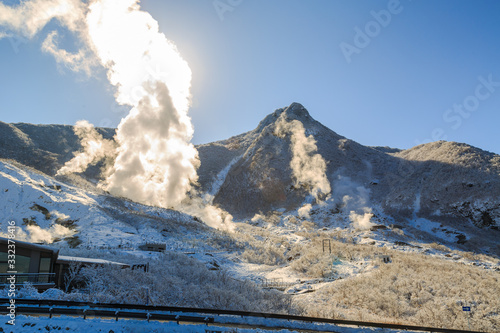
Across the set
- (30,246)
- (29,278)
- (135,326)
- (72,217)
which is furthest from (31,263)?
(72,217)

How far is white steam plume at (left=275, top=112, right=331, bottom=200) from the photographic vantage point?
75.7 meters

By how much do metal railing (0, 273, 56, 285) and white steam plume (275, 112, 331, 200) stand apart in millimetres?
61298

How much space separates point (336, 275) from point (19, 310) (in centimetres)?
2711

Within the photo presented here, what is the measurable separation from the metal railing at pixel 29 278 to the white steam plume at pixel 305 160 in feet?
201

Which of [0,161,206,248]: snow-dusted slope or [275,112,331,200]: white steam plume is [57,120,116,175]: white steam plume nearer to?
[0,161,206,248]: snow-dusted slope

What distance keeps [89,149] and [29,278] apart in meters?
100

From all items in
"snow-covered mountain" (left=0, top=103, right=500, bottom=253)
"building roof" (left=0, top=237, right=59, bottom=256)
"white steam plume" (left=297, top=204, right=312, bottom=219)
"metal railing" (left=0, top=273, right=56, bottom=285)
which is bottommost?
"metal railing" (left=0, top=273, right=56, bottom=285)

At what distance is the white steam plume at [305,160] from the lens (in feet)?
248

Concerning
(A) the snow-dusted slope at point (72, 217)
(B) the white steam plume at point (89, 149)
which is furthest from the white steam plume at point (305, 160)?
(B) the white steam plume at point (89, 149)

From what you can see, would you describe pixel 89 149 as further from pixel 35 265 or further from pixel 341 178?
pixel 35 265

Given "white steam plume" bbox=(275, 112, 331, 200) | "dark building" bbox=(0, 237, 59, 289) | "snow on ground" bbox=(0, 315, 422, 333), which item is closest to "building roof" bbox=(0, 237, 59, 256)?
"dark building" bbox=(0, 237, 59, 289)

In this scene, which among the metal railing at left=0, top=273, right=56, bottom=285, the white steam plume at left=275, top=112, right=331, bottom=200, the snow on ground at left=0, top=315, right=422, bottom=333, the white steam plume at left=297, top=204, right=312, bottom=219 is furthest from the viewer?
the white steam plume at left=275, top=112, right=331, bottom=200

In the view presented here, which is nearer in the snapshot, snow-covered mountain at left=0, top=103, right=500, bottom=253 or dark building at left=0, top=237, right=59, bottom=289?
dark building at left=0, top=237, right=59, bottom=289

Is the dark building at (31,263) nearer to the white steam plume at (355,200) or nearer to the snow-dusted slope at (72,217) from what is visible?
the snow-dusted slope at (72,217)
